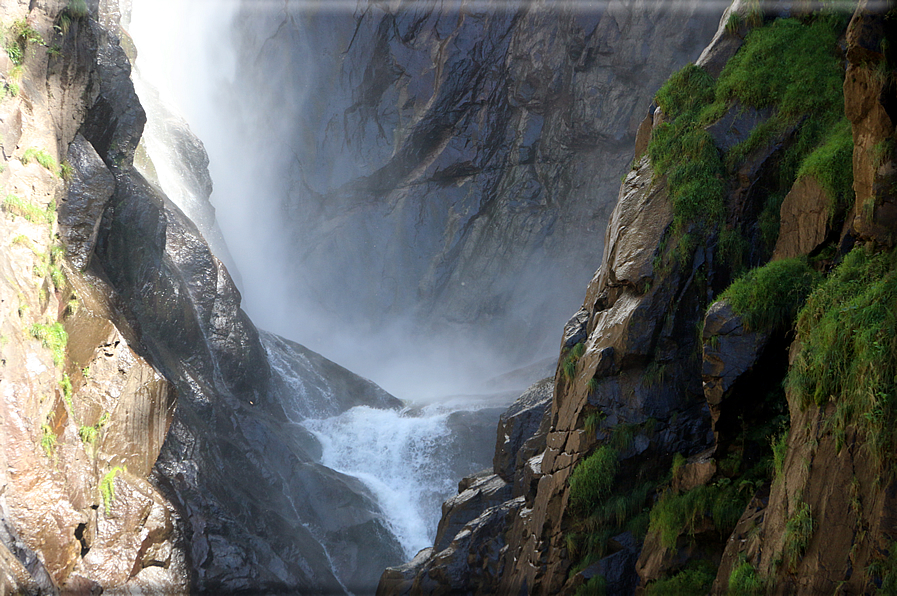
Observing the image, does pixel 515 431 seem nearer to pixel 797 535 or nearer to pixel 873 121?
pixel 797 535

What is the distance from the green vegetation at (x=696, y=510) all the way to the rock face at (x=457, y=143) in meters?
24.5

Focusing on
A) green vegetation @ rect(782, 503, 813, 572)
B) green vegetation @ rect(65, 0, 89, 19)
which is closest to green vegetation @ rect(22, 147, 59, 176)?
green vegetation @ rect(65, 0, 89, 19)

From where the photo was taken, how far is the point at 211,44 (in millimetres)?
44562

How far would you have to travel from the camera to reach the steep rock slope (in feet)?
32.3

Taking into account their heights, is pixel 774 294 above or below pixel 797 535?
above

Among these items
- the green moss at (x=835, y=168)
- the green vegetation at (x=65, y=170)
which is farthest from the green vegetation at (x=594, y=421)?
the green vegetation at (x=65, y=170)

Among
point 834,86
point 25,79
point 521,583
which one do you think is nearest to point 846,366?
point 834,86

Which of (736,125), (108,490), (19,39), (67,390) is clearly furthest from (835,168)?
(19,39)

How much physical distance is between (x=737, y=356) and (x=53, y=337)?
10936 mm

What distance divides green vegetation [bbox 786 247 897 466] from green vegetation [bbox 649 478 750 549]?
2030mm

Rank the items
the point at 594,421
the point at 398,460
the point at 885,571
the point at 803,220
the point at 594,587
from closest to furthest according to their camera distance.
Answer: the point at 885,571
the point at 803,220
the point at 594,587
the point at 594,421
the point at 398,460

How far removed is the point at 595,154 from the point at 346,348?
66.2 feet

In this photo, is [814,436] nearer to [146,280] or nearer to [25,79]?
[25,79]

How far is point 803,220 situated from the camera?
840 centimetres
